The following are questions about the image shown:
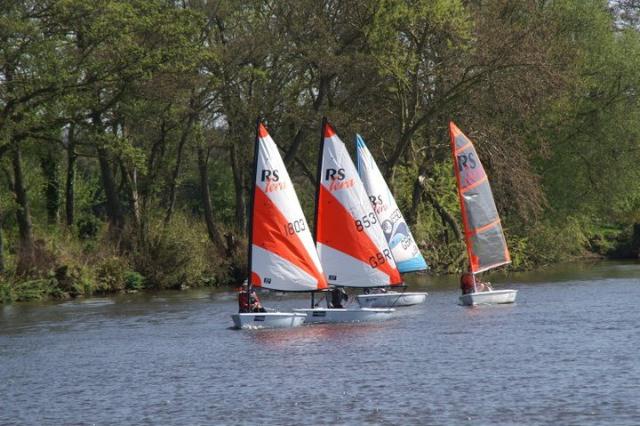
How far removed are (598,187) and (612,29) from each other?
34.3 ft

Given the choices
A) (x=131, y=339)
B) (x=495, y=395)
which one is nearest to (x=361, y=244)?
(x=131, y=339)

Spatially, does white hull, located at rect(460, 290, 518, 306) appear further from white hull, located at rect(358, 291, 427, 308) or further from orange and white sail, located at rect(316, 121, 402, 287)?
orange and white sail, located at rect(316, 121, 402, 287)

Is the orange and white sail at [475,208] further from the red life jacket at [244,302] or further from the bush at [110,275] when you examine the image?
the bush at [110,275]

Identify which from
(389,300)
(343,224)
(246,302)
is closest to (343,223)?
(343,224)

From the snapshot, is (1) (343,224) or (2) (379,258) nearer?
(1) (343,224)

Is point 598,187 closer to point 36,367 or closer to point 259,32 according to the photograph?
point 259,32

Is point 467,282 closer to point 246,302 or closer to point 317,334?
point 317,334

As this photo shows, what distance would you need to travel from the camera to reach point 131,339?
127 ft

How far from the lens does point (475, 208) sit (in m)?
46.5

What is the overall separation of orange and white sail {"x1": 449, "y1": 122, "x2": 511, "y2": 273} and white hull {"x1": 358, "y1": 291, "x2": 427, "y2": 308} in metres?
2.53

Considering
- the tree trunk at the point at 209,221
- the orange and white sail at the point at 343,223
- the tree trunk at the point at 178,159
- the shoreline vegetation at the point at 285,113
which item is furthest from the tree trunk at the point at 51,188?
the orange and white sail at the point at 343,223

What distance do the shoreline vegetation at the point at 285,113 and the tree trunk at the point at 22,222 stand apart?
0.31 feet

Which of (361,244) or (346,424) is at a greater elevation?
(361,244)

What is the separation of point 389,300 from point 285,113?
18.5 m
